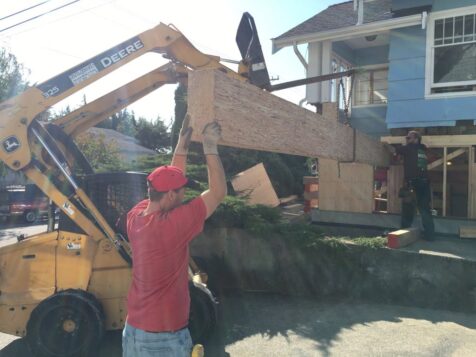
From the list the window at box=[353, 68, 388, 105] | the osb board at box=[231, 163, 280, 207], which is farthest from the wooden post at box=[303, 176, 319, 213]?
the window at box=[353, 68, 388, 105]

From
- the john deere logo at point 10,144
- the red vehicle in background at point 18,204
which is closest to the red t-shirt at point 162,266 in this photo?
the john deere logo at point 10,144

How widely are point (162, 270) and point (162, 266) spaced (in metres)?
0.03

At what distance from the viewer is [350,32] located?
1036 cm

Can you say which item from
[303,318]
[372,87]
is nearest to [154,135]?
[372,87]

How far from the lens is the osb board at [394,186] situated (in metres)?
9.22

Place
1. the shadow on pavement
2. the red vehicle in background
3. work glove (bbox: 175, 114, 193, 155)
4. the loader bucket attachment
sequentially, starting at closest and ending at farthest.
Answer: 1. work glove (bbox: 175, 114, 193, 155)
2. the shadow on pavement
3. the loader bucket attachment
4. the red vehicle in background

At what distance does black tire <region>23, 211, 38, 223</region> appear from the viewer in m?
22.1

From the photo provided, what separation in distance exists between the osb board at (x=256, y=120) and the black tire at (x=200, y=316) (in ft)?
6.78

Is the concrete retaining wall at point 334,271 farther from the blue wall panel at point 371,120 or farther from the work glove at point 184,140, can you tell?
the blue wall panel at point 371,120

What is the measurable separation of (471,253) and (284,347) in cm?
366

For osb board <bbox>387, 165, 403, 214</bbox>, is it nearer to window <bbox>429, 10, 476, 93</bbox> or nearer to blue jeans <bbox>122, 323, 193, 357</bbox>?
window <bbox>429, 10, 476, 93</bbox>

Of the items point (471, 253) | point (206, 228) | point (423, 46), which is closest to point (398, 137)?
point (423, 46)

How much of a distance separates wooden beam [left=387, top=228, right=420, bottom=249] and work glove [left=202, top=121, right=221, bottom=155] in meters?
4.56

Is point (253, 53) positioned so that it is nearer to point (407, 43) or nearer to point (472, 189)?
point (407, 43)
